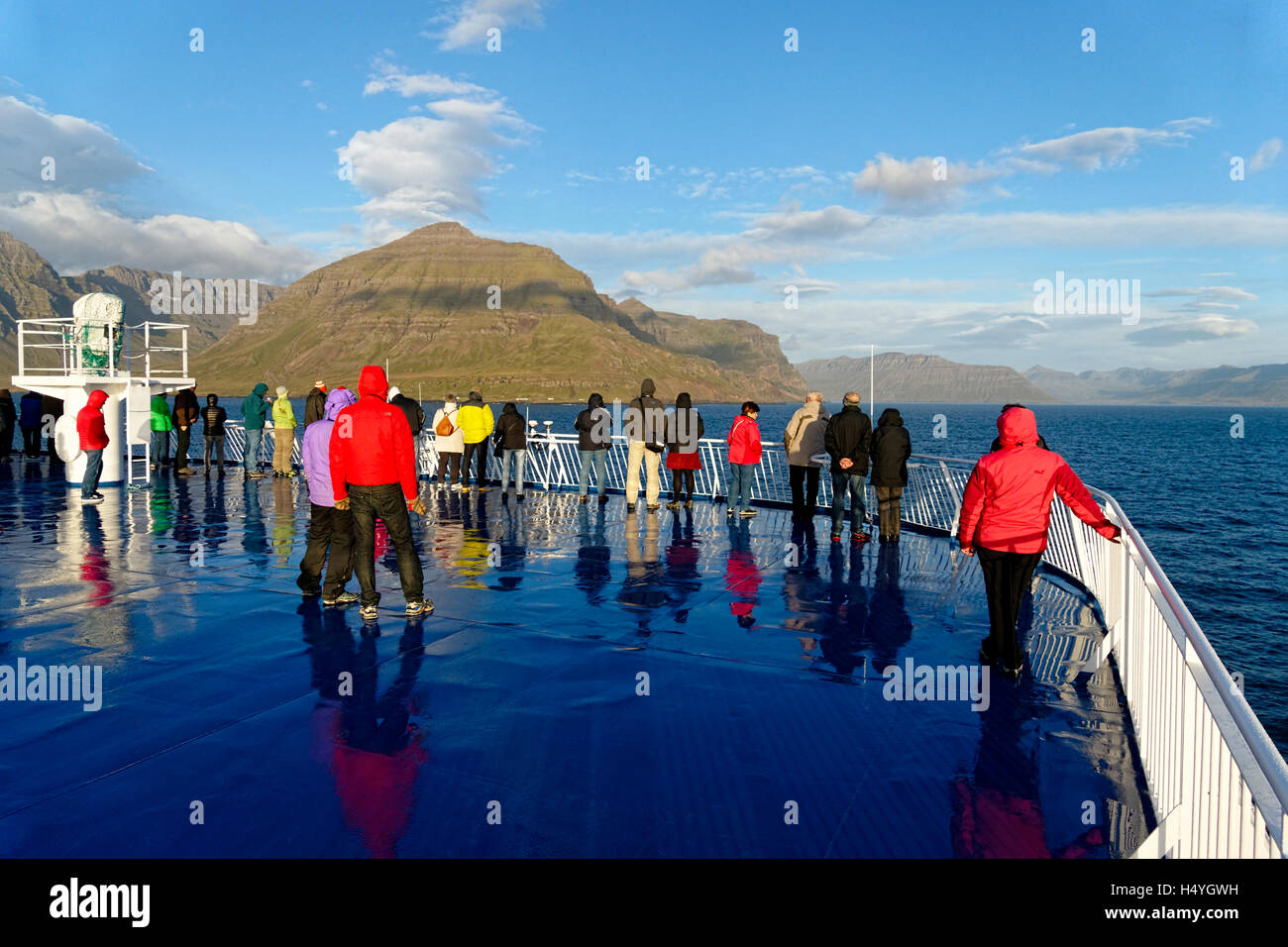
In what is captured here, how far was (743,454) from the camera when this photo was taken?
12352mm

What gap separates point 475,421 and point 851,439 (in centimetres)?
709

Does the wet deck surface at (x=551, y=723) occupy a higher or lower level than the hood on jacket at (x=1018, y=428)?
lower

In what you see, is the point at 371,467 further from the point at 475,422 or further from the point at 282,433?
the point at 282,433

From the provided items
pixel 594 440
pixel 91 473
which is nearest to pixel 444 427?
pixel 594 440

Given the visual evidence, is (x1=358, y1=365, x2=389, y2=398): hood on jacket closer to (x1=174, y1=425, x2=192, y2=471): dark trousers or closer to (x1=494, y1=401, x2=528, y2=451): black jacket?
(x1=494, y1=401, x2=528, y2=451): black jacket

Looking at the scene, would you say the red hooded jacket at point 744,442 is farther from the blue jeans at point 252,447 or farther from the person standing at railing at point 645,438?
the blue jeans at point 252,447

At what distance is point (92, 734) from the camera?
4.32 m

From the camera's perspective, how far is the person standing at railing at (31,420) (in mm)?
20547

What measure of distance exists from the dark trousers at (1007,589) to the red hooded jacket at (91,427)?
13277mm

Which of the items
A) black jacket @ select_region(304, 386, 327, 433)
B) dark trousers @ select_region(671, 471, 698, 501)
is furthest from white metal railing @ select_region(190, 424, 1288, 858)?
black jacket @ select_region(304, 386, 327, 433)

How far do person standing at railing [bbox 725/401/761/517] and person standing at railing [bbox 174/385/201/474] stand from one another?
37.8 feet

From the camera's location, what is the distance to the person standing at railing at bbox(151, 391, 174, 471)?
1700 centimetres

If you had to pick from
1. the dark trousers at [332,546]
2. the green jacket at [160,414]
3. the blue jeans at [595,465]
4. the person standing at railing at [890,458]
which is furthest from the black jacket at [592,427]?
the green jacket at [160,414]
